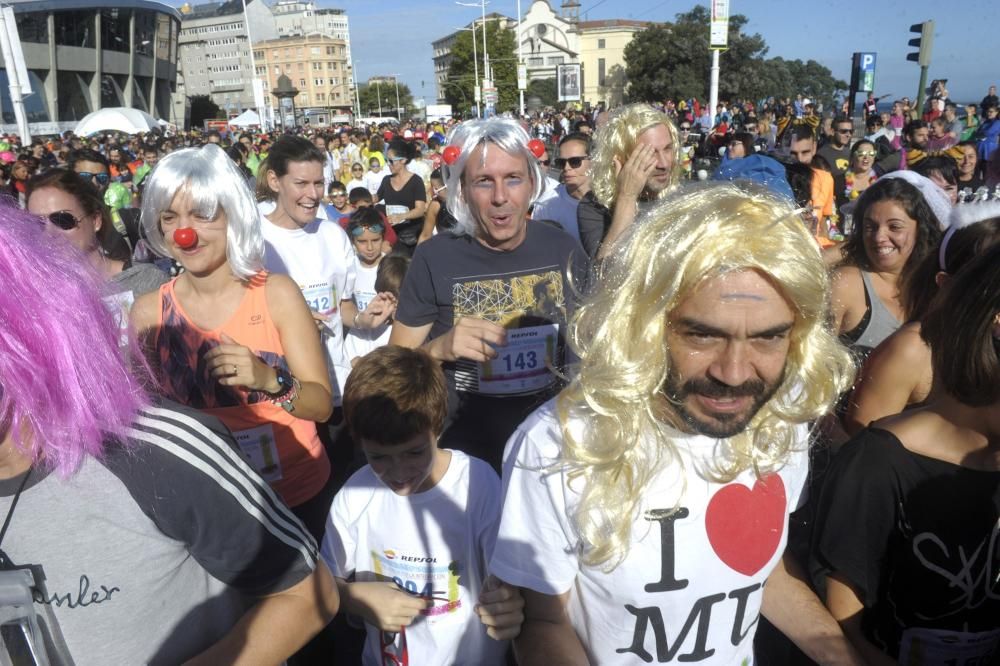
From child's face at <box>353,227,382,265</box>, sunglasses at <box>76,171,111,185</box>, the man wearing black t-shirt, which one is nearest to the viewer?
the man wearing black t-shirt

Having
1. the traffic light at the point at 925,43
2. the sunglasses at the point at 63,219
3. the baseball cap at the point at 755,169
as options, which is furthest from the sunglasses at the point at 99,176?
the traffic light at the point at 925,43

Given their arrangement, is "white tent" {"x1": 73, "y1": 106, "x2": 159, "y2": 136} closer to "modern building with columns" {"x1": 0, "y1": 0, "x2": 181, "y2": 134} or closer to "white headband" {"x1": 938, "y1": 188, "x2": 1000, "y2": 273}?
"modern building with columns" {"x1": 0, "y1": 0, "x2": 181, "y2": 134}

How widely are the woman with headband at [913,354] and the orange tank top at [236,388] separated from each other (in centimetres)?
201

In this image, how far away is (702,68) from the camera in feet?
184

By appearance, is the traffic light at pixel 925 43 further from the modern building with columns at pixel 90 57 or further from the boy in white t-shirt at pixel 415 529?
the modern building with columns at pixel 90 57

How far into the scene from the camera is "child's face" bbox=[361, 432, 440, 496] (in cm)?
203

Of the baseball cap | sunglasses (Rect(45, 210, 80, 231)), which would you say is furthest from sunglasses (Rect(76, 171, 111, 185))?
the baseball cap

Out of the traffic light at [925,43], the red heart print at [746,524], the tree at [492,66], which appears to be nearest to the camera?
the red heart print at [746,524]

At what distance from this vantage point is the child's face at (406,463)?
203 centimetres

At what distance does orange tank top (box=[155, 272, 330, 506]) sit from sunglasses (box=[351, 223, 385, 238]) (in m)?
2.46

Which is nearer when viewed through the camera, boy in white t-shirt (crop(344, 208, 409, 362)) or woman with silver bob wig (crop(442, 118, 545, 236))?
woman with silver bob wig (crop(442, 118, 545, 236))

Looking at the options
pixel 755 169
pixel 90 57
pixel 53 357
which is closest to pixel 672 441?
pixel 53 357

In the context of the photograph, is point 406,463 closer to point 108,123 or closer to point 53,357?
point 53,357

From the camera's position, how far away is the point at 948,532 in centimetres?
157
